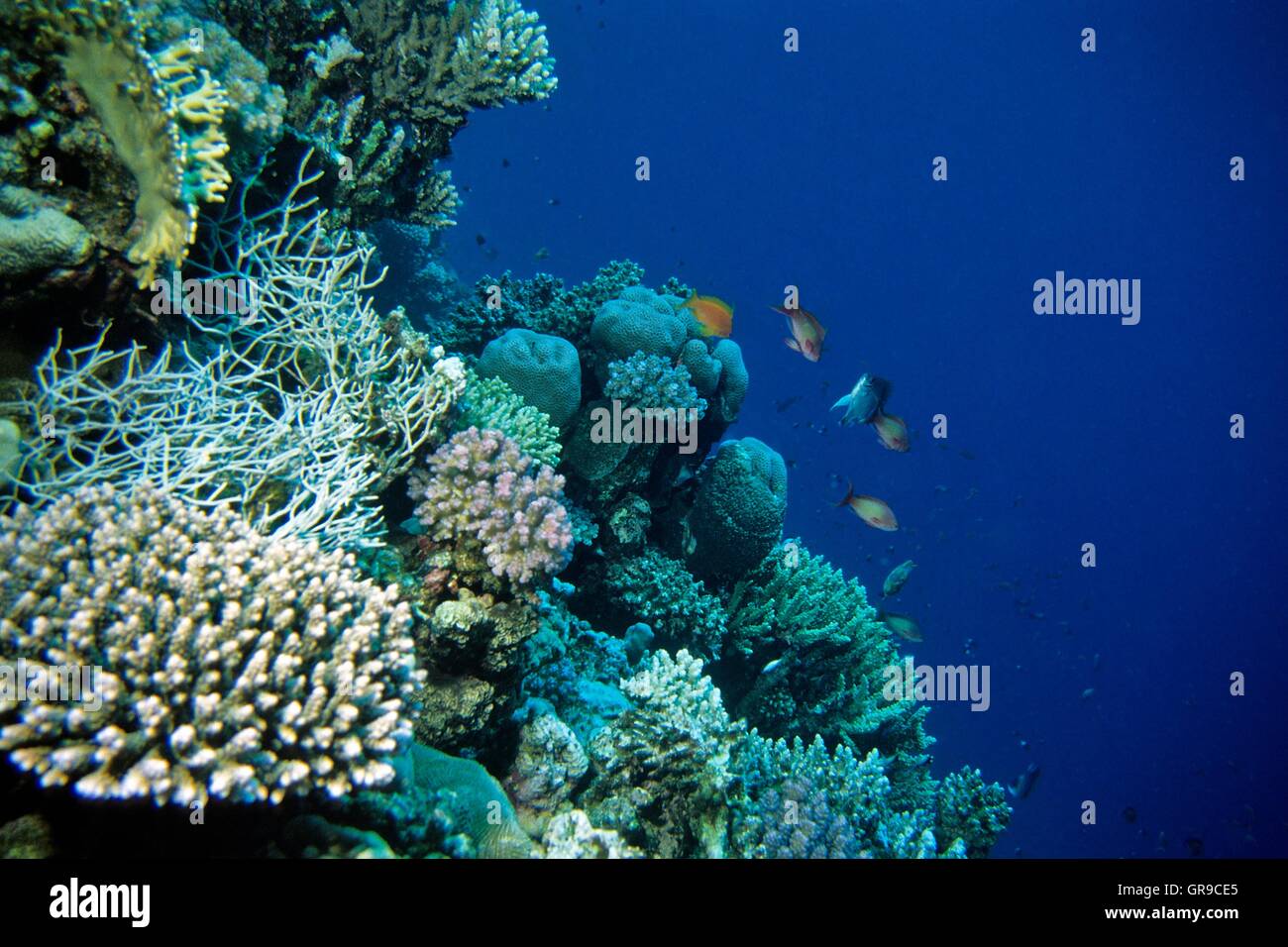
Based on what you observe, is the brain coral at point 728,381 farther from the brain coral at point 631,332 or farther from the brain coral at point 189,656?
the brain coral at point 189,656

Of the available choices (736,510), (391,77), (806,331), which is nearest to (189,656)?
(391,77)

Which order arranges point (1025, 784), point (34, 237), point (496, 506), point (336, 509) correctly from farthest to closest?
point (1025, 784), point (496, 506), point (336, 509), point (34, 237)

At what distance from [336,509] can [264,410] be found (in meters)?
0.77

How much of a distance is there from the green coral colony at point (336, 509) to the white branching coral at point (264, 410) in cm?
3

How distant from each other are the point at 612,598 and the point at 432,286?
40.1 ft

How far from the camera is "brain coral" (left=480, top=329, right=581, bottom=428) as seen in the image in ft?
19.4

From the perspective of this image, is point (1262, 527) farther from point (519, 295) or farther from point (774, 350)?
point (519, 295)

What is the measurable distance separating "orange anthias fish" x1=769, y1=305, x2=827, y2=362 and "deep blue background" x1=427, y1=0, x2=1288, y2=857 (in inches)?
1775

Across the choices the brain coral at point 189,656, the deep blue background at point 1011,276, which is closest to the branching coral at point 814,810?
the brain coral at point 189,656

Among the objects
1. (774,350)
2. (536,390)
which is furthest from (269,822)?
(774,350)

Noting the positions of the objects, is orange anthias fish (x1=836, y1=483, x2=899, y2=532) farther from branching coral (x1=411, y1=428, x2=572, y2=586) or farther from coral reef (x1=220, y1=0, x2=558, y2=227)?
coral reef (x1=220, y1=0, x2=558, y2=227)

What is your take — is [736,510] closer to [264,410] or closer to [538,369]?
A: [538,369]

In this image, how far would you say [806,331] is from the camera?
704cm

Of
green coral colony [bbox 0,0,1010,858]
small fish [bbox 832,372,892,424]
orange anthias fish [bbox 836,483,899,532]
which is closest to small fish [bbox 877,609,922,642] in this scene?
orange anthias fish [bbox 836,483,899,532]
